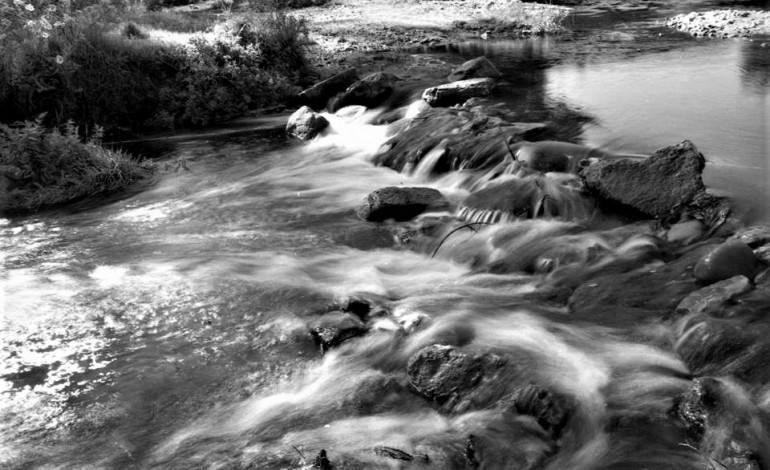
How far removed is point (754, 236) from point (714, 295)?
1.23 meters

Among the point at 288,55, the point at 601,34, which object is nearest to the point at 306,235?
the point at 288,55

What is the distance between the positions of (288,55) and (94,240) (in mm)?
9033

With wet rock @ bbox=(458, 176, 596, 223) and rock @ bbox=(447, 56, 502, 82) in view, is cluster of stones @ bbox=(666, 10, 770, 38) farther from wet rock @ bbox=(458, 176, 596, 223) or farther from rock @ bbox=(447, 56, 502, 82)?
wet rock @ bbox=(458, 176, 596, 223)

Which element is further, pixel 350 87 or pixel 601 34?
pixel 601 34

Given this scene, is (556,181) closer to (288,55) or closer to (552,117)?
(552,117)

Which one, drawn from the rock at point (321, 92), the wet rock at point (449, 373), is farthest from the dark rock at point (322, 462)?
the rock at point (321, 92)

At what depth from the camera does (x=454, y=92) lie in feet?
46.6

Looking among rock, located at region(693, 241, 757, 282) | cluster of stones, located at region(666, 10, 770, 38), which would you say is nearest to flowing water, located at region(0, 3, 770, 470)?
rock, located at region(693, 241, 757, 282)

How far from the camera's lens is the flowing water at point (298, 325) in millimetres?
4918

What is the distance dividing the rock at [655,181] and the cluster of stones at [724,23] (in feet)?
37.9

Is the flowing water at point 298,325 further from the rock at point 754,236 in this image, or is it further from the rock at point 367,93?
the rock at point 367,93

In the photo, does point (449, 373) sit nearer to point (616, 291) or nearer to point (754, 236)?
point (616, 291)

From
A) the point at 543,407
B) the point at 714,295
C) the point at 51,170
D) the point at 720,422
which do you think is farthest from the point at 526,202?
the point at 51,170

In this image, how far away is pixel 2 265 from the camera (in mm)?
8469
